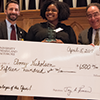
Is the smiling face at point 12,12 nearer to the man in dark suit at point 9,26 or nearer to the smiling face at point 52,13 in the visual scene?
the man in dark suit at point 9,26

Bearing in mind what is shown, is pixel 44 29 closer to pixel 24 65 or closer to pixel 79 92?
pixel 24 65

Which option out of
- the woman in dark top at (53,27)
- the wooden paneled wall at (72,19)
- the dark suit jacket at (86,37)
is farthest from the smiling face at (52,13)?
the wooden paneled wall at (72,19)

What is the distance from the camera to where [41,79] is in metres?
0.76

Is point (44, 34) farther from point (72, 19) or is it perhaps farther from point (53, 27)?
point (72, 19)

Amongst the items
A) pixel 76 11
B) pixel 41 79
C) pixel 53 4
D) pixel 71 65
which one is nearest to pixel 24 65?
pixel 41 79

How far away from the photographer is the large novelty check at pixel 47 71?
0.75 meters

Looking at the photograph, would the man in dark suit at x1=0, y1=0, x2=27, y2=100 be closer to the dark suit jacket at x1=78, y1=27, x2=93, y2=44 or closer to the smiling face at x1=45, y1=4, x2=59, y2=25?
the smiling face at x1=45, y1=4, x2=59, y2=25

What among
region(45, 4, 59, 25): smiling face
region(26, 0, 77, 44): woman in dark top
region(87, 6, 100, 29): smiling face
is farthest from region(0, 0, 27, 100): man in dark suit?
region(87, 6, 100, 29): smiling face

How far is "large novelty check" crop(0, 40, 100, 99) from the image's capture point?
746mm

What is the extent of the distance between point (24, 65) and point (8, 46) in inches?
5.8

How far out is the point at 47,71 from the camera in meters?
0.76

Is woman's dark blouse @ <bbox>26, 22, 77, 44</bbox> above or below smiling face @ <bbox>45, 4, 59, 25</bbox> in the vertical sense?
below

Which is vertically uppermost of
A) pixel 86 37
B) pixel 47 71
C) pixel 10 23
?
pixel 10 23

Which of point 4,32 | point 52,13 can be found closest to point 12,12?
point 4,32
